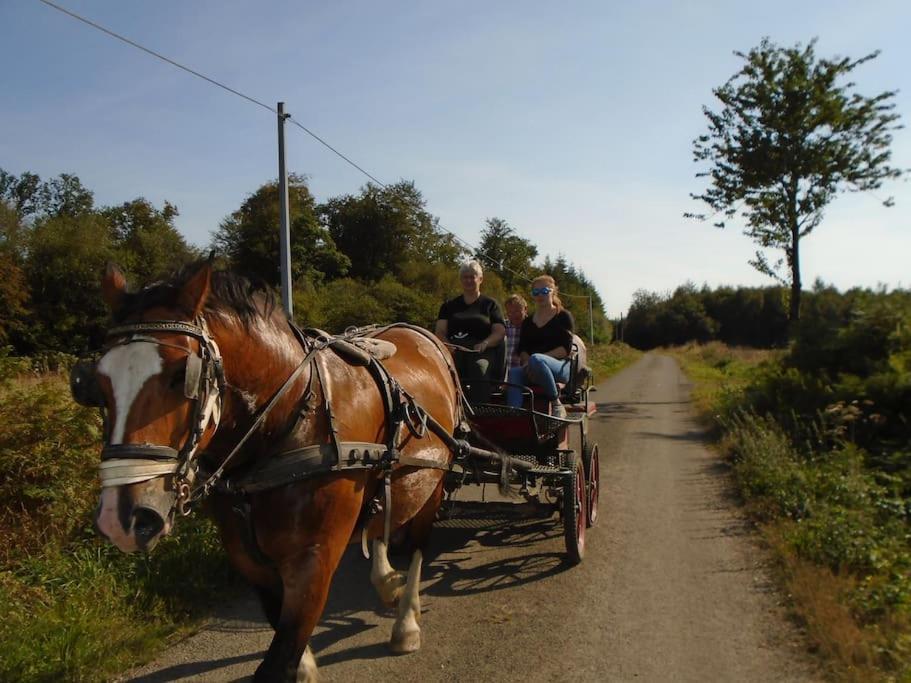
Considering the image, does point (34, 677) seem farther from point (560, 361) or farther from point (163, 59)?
point (163, 59)

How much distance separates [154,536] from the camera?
1.93 meters

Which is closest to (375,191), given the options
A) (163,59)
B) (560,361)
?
(163,59)

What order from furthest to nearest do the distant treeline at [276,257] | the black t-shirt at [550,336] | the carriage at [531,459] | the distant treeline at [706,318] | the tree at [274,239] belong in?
the distant treeline at [706,318] < the tree at [274,239] < the distant treeline at [276,257] < the black t-shirt at [550,336] < the carriage at [531,459]

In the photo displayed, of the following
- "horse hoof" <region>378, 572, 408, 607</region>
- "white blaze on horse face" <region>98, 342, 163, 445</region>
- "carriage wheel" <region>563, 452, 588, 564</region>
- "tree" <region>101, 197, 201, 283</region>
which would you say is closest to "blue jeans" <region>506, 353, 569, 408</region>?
"carriage wheel" <region>563, 452, 588, 564</region>

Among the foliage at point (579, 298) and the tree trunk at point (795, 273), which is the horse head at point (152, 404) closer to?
the tree trunk at point (795, 273)

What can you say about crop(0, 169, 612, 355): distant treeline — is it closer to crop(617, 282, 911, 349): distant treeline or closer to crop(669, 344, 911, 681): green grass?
crop(669, 344, 911, 681): green grass

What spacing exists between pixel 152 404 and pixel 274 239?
20199mm

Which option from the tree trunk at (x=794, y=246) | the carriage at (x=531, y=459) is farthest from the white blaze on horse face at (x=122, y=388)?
the tree trunk at (x=794, y=246)

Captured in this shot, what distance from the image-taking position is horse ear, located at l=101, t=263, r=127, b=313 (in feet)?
7.39

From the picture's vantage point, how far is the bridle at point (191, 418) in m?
1.92

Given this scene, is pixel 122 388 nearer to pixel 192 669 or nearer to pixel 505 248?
pixel 192 669

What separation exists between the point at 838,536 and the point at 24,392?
623cm

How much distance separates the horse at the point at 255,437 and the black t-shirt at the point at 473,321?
192 cm

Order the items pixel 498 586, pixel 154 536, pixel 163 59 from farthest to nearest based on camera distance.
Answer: pixel 163 59 < pixel 498 586 < pixel 154 536
